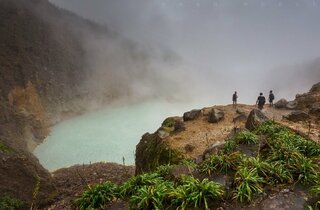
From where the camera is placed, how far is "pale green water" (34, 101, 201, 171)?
147ft

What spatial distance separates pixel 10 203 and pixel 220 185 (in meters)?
15.7

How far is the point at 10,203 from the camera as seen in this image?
64.7ft

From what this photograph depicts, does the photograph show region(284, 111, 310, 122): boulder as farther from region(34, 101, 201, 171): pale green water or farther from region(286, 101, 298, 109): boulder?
region(34, 101, 201, 171): pale green water

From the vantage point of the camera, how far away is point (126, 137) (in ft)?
169

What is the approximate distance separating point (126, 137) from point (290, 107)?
29.6m

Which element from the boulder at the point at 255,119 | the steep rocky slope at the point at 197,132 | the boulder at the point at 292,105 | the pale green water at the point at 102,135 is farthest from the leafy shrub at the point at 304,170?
the pale green water at the point at 102,135

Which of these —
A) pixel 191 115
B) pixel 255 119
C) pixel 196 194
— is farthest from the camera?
pixel 191 115

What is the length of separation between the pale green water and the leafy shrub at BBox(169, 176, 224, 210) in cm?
3344

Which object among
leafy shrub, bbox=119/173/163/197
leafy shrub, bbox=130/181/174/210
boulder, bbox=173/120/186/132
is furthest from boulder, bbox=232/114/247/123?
leafy shrub, bbox=130/181/174/210

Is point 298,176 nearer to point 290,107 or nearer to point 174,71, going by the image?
point 290,107

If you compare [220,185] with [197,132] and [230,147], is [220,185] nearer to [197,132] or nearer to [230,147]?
[230,147]

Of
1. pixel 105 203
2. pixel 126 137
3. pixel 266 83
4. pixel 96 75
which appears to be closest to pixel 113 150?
pixel 126 137

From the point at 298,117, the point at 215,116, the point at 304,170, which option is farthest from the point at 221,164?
the point at 215,116

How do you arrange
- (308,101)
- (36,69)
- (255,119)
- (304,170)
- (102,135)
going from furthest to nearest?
(36,69)
(102,135)
(308,101)
(255,119)
(304,170)
